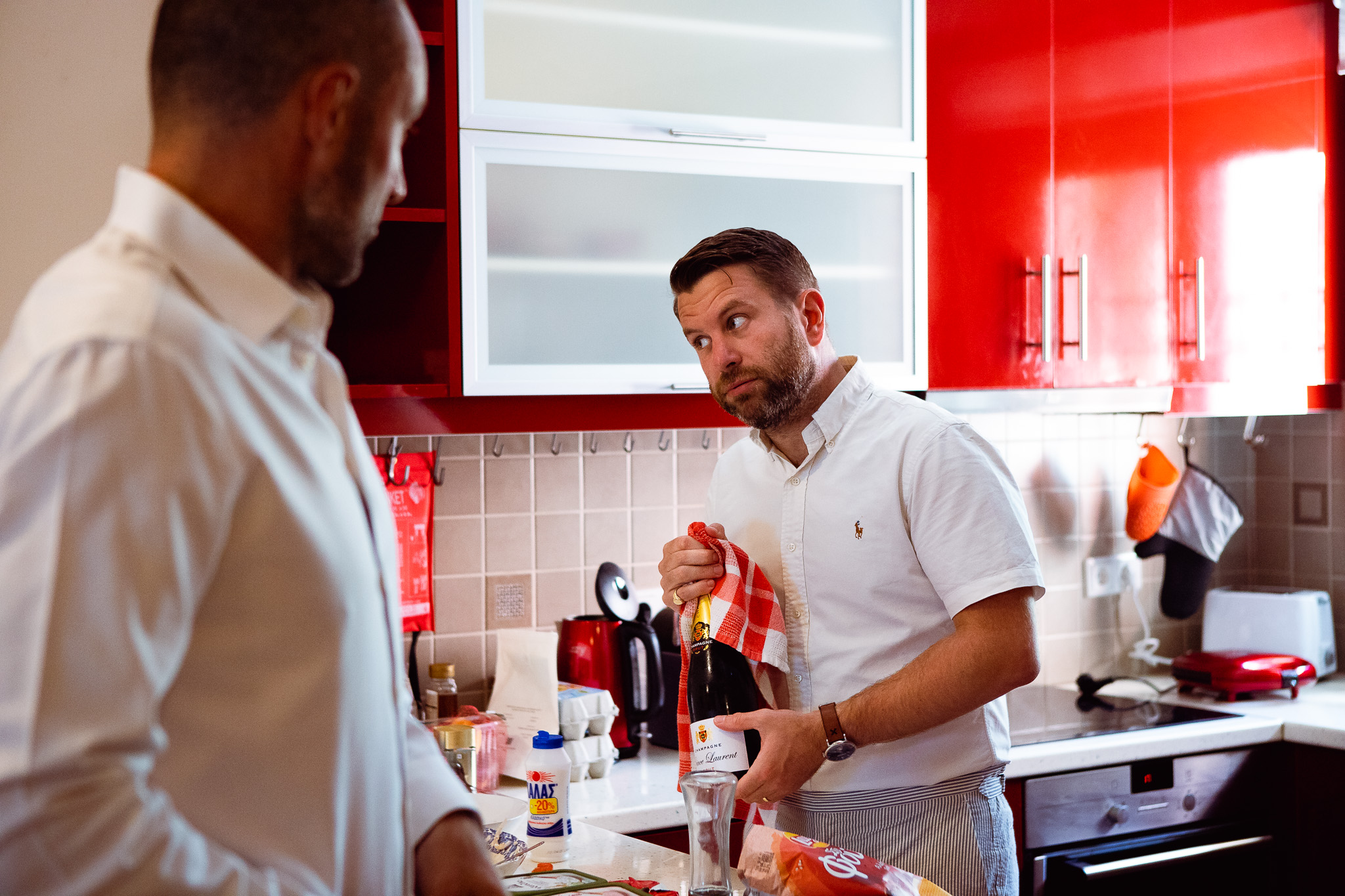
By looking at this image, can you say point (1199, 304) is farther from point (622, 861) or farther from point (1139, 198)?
point (622, 861)

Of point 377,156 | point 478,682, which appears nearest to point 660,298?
point 478,682

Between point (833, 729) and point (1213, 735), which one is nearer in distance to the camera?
point (833, 729)

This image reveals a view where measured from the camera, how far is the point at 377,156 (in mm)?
735

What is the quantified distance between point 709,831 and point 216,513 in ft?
2.23

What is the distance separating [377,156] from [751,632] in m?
0.95

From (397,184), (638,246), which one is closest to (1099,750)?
Answer: (638,246)

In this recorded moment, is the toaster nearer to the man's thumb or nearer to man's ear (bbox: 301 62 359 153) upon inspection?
the man's thumb

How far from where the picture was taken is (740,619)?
151 centimetres

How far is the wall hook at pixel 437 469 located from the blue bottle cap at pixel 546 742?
0.91 m

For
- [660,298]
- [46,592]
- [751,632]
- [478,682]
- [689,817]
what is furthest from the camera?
[478,682]

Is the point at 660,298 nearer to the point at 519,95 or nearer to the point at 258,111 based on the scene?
the point at 519,95

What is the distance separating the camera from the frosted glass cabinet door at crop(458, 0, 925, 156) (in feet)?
6.41

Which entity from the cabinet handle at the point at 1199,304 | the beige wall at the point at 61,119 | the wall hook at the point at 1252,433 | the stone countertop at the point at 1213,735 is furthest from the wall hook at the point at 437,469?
the wall hook at the point at 1252,433

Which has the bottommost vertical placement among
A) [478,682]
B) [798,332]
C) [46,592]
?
[478,682]
